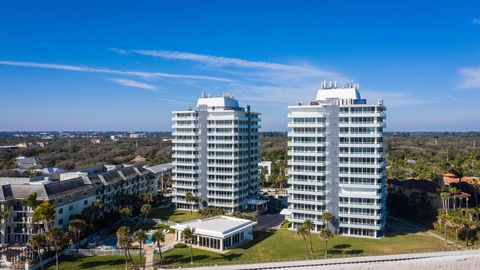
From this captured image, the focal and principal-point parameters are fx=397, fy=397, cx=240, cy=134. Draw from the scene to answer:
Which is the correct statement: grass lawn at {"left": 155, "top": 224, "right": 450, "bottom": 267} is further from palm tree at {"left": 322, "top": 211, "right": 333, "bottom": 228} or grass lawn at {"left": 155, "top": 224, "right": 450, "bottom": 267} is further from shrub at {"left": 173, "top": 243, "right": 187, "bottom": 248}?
palm tree at {"left": 322, "top": 211, "right": 333, "bottom": 228}

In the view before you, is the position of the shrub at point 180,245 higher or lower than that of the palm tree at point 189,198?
lower

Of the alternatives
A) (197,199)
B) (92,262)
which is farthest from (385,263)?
(197,199)

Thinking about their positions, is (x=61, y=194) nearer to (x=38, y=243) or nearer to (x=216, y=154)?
(x=38, y=243)

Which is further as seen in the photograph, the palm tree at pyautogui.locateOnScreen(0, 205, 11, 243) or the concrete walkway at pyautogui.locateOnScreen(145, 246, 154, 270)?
the palm tree at pyautogui.locateOnScreen(0, 205, 11, 243)

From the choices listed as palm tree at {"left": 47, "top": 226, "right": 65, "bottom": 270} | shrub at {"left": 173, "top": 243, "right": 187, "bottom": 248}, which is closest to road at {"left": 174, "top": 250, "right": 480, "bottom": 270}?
Result: shrub at {"left": 173, "top": 243, "right": 187, "bottom": 248}

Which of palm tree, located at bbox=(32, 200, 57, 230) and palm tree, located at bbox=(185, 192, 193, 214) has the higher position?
palm tree, located at bbox=(32, 200, 57, 230)

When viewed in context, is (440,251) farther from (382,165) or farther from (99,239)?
(99,239)

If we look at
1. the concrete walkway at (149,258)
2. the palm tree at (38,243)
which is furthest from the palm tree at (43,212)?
the concrete walkway at (149,258)

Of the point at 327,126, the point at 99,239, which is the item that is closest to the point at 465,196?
the point at 327,126

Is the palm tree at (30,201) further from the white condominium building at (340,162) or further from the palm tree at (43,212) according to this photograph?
the white condominium building at (340,162)
